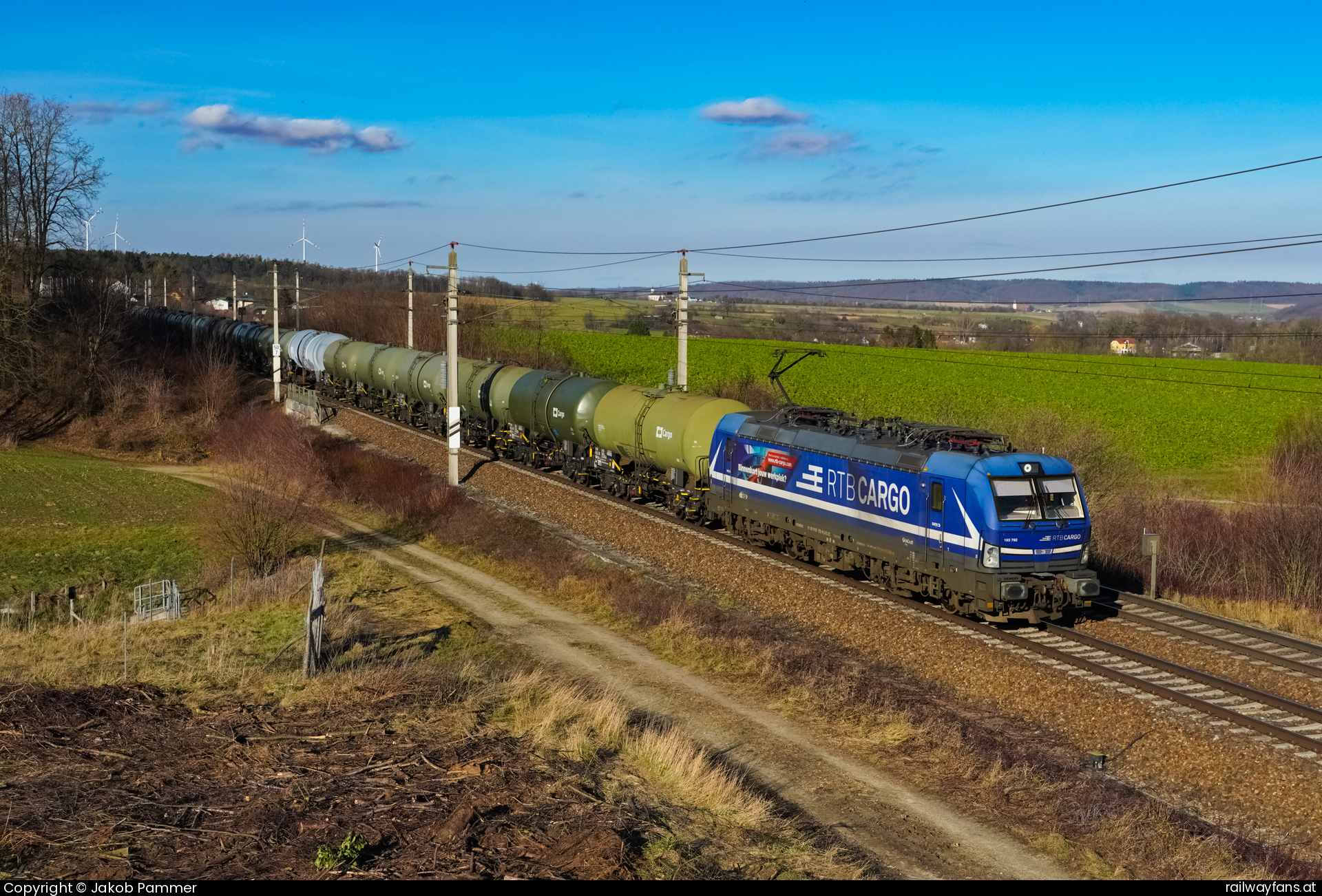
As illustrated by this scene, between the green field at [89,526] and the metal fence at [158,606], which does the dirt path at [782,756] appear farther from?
the green field at [89,526]

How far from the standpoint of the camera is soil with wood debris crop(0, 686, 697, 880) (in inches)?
391

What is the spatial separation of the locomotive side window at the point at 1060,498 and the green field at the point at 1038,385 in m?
20.4

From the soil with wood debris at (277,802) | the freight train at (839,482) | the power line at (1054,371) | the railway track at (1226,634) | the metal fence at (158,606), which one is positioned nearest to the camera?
the soil with wood debris at (277,802)

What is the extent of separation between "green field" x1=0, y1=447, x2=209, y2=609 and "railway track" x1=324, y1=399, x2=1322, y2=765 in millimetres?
19390

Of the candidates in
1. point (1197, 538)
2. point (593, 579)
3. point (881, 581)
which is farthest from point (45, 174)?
point (1197, 538)

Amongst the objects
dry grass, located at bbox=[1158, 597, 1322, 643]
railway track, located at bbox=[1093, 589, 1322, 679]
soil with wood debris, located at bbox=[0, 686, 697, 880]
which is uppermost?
soil with wood debris, located at bbox=[0, 686, 697, 880]

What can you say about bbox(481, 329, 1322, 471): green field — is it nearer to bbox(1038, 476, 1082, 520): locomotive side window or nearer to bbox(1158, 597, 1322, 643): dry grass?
bbox(1158, 597, 1322, 643): dry grass

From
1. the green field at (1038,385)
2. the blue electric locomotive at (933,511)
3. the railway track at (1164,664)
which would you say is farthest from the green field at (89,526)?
the green field at (1038,385)

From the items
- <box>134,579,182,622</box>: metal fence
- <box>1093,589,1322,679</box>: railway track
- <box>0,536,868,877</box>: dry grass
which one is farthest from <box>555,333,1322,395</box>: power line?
<box>134,579,182,622</box>: metal fence

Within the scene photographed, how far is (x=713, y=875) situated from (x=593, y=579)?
15.5 meters

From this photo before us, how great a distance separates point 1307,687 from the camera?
17297 mm

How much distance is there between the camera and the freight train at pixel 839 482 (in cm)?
1966

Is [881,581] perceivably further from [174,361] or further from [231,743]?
[174,361]

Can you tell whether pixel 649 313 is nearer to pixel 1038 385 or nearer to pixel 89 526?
pixel 1038 385
